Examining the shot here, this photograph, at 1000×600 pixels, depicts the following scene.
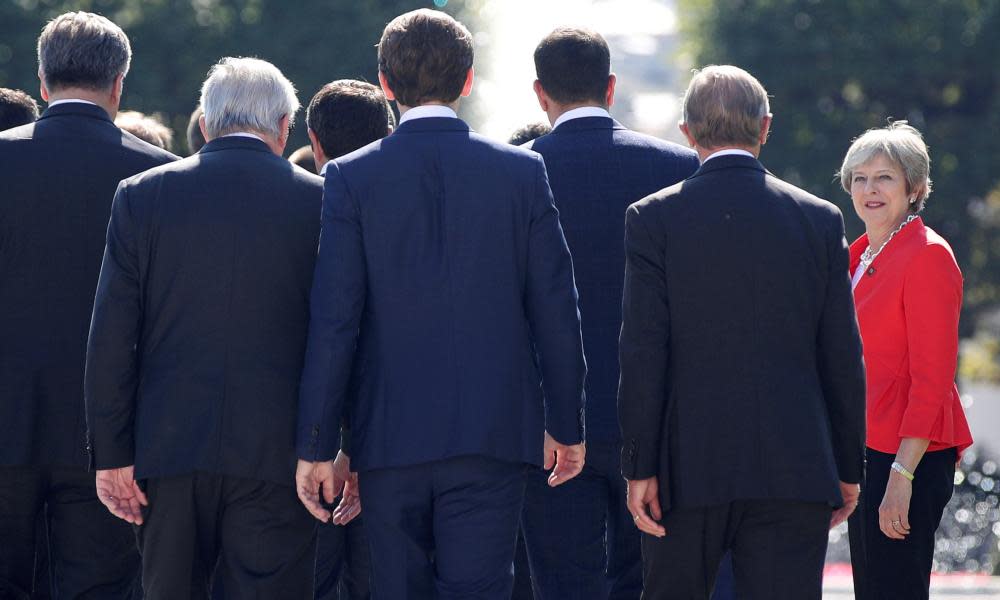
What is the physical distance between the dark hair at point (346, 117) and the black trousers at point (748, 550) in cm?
196

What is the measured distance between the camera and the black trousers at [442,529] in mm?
4156

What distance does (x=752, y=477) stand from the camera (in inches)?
162

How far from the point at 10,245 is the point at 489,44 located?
24.6 meters

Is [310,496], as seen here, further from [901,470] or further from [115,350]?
[901,470]

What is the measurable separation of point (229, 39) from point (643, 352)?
75.6 feet

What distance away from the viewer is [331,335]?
13.6 feet

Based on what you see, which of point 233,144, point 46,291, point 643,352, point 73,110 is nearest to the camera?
point 643,352

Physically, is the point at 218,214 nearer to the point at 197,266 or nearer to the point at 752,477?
the point at 197,266

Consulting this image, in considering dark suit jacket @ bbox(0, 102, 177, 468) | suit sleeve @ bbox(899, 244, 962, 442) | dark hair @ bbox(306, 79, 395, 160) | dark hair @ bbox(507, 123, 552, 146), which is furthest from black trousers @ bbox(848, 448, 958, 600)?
dark suit jacket @ bbox(0, 102, 177, 468)

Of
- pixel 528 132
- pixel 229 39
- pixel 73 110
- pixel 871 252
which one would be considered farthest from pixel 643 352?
pixel 229 39

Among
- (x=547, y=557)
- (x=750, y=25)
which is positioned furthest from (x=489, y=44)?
(x=547, y=557)

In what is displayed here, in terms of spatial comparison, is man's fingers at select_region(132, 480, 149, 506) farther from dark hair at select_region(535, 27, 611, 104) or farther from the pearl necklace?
the pearl necklace

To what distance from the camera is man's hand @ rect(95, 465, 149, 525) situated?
4.33 m

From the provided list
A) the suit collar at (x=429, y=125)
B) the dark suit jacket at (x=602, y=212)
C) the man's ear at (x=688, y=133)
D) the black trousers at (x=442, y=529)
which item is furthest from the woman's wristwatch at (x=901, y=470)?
the suit collar at (x=429, y=125)
